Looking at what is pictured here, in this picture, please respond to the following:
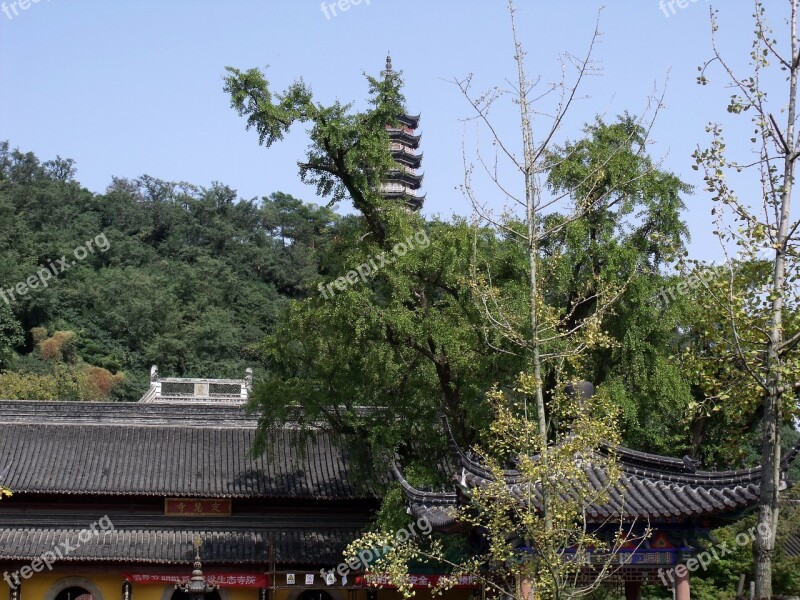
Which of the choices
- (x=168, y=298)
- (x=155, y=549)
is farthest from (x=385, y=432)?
(x=168, y=298)

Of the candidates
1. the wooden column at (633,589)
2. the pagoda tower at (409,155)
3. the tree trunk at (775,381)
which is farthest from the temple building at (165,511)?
the pagoda tower at (409,155)

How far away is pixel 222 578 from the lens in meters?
20.4

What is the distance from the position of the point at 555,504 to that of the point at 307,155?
8.66 metres

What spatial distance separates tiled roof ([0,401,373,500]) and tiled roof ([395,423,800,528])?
860cm

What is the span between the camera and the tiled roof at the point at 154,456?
21297 millimetres

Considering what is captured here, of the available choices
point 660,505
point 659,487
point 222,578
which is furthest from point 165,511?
point 660,505

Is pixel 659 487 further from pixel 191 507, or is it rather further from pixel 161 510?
pixel 161 510

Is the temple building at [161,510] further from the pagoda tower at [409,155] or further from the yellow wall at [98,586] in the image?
the pagoda tower at [409,155]

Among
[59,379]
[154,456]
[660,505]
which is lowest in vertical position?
[660,505]

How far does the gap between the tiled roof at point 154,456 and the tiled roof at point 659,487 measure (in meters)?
8.60

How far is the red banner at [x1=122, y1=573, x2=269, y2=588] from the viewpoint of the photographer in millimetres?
20406

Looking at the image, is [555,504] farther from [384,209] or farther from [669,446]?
[669,446]

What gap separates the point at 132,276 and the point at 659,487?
46575 mm

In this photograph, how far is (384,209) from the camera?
16.7 meters
